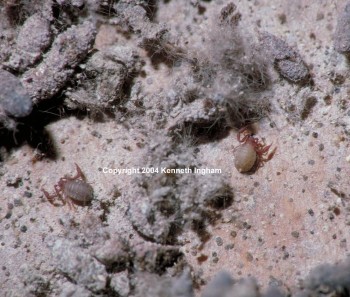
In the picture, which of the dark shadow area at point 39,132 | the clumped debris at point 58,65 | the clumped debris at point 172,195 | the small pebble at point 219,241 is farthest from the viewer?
the dark shadow area at point 39,132

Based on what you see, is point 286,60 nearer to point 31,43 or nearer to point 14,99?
point 31,43

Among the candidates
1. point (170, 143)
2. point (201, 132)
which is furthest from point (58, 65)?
point (201, 132)

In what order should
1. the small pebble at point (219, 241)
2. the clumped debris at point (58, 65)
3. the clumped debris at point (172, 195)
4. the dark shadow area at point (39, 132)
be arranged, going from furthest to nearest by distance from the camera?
1. the dark shadow area at point (39, 132)
2. the clumped debris at point (58, 65)
3. the small pebble at point (219, 241)
4. the clumped debris at point (172, 195)

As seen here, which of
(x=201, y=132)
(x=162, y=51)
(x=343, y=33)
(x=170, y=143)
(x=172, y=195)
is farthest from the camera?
(x=162, y=51)

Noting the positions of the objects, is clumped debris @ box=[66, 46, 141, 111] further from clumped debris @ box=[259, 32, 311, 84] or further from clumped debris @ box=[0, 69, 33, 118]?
clumped debris @ box=[259, 32, 311, 84]

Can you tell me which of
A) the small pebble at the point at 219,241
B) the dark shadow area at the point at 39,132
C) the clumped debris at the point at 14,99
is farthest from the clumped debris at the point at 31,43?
the small pebble at the point at 219,241

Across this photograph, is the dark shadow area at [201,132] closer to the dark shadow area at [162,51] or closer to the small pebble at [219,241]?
the dark shadow area at [162,51]

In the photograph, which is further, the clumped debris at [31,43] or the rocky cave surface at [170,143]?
the clumped debris at [31,43]

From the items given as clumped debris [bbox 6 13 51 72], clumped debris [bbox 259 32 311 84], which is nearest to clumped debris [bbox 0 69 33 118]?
clumped debris [bbox 6 13 51 72]
